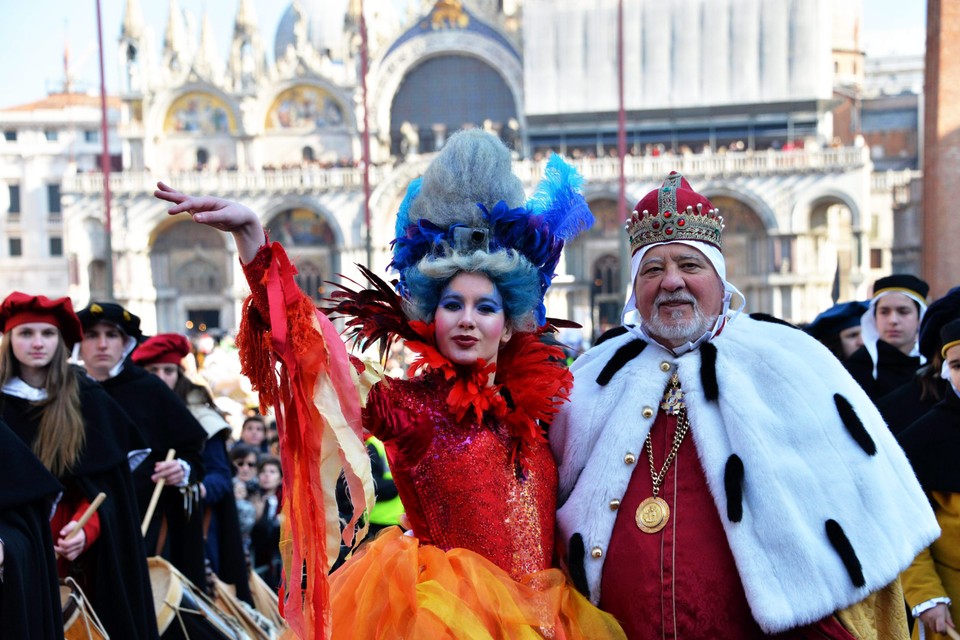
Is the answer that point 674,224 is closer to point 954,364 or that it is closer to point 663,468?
point 663,468

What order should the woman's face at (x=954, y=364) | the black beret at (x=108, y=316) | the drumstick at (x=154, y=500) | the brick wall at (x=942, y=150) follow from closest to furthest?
the woman's face at (x=954, y=364) → the drumstick at (x=154, y=500) → the black beret at (x=108, y=316) → the brick wall at (x=942, y=150)

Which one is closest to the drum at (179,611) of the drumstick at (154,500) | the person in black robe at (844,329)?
the drumstick at (154,500)

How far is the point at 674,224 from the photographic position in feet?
10.2

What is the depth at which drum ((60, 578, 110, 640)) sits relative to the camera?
4156 millimetres

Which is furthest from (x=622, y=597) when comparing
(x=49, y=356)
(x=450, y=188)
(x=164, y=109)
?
(x=164, y=109)

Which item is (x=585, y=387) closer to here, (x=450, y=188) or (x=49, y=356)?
(x=450, y=188)

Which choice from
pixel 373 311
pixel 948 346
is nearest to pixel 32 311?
pixel 373 311

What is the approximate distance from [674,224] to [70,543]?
2.64 m

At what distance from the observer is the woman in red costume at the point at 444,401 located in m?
2.69

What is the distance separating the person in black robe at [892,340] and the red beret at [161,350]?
3844mm

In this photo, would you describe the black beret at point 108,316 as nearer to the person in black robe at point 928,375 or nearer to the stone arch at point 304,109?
the person in black robe at point 928,375

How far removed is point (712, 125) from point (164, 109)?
19.5 m

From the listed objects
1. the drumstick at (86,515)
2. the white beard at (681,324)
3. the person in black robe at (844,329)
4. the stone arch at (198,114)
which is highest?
the stone arch at (198,114)

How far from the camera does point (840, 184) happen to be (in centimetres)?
3331
